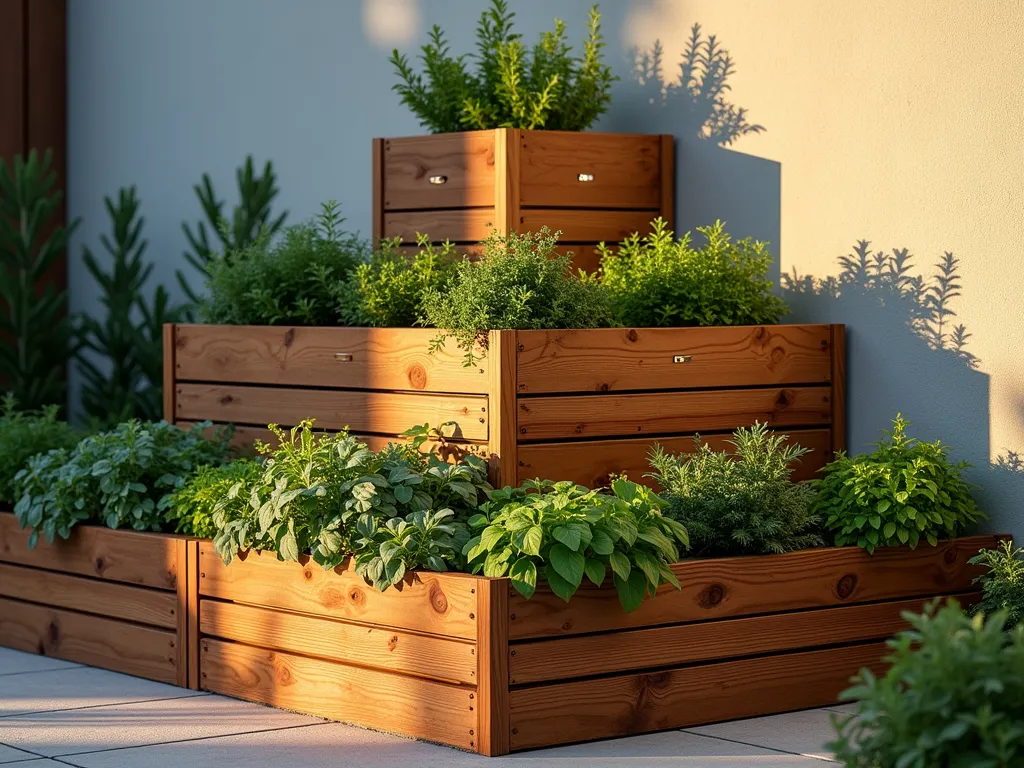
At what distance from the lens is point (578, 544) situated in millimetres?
3916

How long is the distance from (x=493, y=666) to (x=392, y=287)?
1.62m

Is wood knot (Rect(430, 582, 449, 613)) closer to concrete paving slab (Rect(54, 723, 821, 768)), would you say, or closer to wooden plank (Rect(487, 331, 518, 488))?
concrete paving slab (Rect(54, 723, 821, 768))

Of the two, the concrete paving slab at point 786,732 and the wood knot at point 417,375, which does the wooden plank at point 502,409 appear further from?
the concrete paving slab at point 786,732

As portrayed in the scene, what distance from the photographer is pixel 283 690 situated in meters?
4.54

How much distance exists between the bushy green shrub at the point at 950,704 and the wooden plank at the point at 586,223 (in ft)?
10.5

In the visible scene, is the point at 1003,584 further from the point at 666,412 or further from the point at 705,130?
the point at 705,130

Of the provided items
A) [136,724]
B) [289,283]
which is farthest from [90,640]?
[289,283]

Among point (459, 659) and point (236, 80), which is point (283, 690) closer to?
point (459, 659)

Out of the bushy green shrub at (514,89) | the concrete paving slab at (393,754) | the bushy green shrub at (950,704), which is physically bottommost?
the concrete paving slab at (393,754)

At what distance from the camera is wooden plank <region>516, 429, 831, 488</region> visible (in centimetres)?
466

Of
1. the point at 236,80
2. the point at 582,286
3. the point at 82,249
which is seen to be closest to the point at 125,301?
the point at 82,249

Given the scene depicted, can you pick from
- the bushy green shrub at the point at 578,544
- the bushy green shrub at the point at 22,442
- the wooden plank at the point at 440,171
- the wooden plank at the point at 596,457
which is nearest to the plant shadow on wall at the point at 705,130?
the wooden plank at the point at 440,171

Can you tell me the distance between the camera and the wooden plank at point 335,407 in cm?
471

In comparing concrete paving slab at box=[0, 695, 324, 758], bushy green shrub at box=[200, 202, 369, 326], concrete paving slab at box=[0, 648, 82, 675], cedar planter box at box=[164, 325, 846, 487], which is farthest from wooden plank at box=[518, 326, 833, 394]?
concrete paving slab at box=[0, 648, 82, 675]
